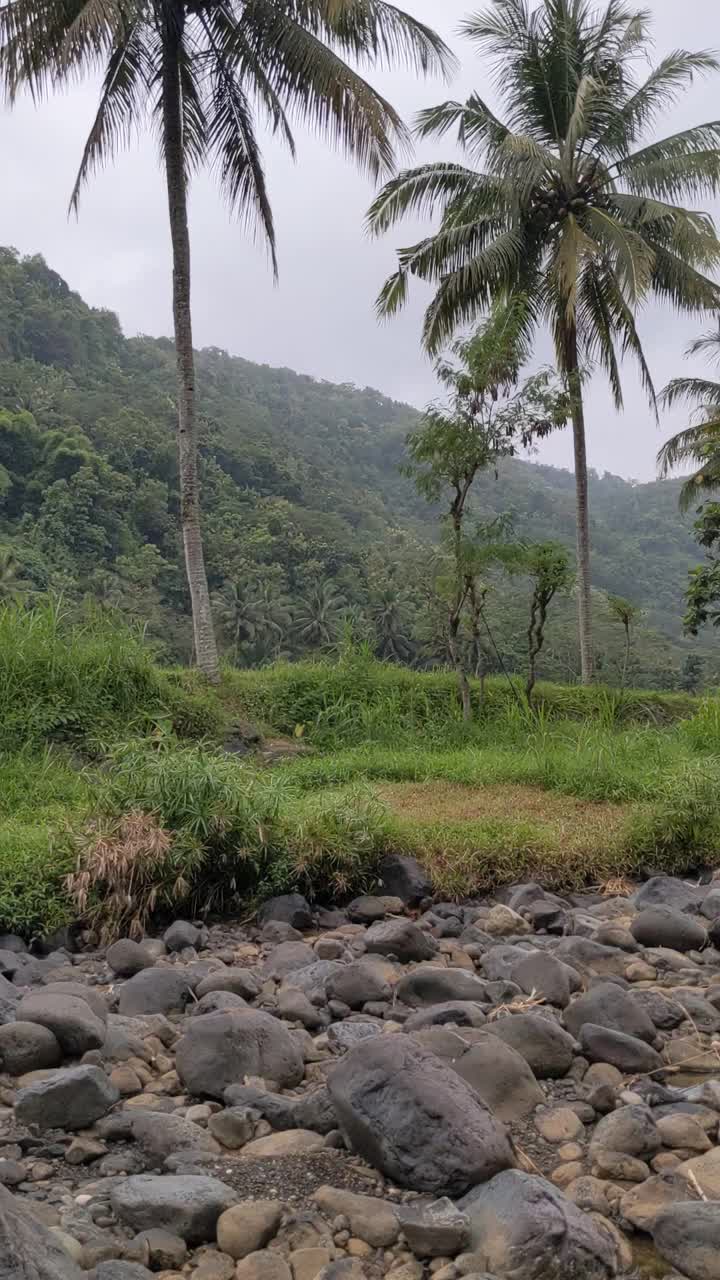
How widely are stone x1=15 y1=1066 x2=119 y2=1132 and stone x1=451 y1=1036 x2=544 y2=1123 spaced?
100 cm

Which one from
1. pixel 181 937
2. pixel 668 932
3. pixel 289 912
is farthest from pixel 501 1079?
pixel 289 912

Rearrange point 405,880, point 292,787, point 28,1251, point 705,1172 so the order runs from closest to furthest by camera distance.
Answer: point 28,1251
point 705,1172
point 405,880
point 292,787

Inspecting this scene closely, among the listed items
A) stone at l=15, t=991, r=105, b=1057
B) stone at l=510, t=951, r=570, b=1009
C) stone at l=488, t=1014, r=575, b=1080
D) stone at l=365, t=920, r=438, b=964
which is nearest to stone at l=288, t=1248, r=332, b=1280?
stone at l=488, t=1014, r=575, b=1080

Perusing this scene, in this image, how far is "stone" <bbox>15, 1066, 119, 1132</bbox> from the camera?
2717 mm

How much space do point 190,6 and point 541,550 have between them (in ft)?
24.0

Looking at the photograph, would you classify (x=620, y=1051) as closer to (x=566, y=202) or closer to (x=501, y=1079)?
(x=501, y=1079)

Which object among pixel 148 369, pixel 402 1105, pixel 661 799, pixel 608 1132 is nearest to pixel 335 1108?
pixel 402 1105

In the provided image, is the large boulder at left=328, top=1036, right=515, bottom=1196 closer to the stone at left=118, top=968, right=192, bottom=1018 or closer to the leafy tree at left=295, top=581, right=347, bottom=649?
the stone at left=118, top=968, right=192, bottom=1018

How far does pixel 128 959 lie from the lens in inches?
169

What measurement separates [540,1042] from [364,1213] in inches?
40.1

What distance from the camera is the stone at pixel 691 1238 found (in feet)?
6.86

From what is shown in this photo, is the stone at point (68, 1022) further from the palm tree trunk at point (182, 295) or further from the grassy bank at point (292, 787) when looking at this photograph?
the palm tree trunk at point (182, 295)

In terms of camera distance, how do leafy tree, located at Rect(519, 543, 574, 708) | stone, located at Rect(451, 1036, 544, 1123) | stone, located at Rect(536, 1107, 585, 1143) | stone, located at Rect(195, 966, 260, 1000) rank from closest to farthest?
1. stone, located at Rect(536, 1107, 585, 1143)
2. stone, located at Rect(451, 1036, 544, 1123)
3. stone, located at Rect(195, 966, 260, 1000)
4. leafy tree, located at Rect(519, 543, 574, 708)

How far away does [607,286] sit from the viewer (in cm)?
1566
